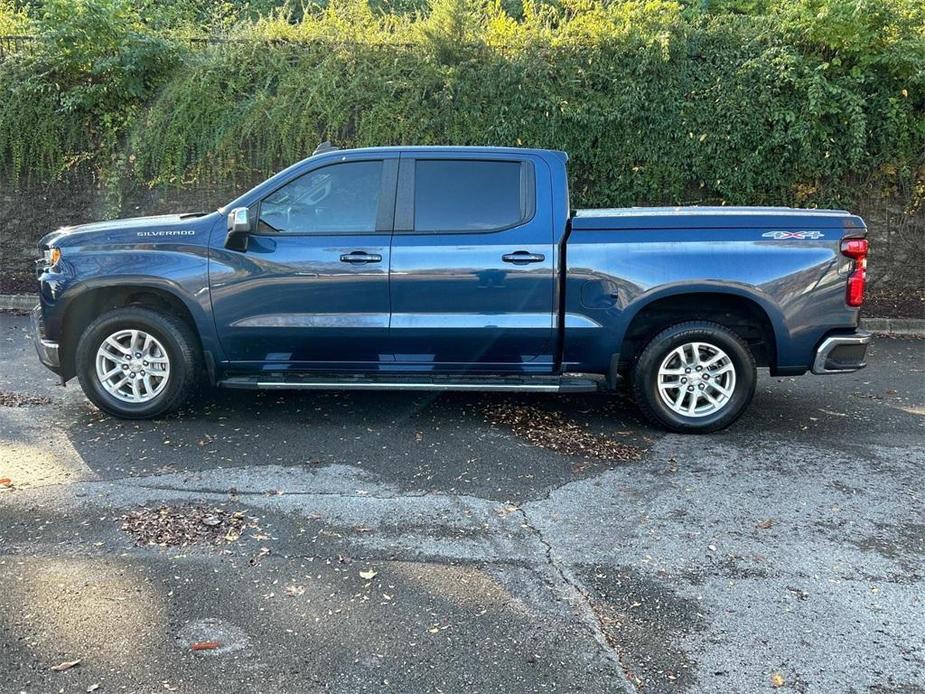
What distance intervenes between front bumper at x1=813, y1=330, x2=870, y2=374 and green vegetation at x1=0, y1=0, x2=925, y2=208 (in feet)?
16.0

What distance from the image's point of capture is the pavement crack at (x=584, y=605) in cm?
286

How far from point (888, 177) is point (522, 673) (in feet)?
31.1

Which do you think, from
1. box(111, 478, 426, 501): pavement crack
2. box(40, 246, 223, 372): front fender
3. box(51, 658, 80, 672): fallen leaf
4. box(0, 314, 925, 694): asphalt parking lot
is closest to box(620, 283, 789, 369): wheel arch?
box(0, 314, 925, 694): asphalt parking lot

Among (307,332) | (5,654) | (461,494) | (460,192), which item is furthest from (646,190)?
(5,654)

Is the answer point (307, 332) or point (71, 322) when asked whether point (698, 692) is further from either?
point (71, 322)

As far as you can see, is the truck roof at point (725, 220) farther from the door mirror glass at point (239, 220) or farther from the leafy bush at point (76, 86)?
the leafy bush at point (76, 86)

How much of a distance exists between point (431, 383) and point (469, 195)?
134 centimetres

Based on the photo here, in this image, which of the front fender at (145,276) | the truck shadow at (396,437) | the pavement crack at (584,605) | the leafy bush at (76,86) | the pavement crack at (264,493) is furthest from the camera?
the leafy bush at (76,86)

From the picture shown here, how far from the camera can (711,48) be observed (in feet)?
32.1

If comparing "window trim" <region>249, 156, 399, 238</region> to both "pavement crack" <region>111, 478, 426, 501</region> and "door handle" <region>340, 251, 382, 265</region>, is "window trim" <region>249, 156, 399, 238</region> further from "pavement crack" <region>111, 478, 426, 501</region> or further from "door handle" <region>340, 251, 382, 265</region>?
"pavement crack" <region>111, 478, 426, 501</region>

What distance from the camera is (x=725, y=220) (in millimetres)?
5297

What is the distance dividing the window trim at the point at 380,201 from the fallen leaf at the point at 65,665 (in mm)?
3247

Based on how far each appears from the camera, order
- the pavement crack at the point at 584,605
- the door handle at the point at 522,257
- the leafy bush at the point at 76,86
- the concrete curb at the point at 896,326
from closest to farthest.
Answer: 1. the pavement crack at the point at 584,605
2. the door handle at the point at 522,257
3. the concrete curb at the point at 896,326
4. the leafy bush at the point at 76,86

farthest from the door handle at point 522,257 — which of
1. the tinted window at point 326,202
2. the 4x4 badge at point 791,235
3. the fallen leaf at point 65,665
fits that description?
the fallen leaf at point 65,665
